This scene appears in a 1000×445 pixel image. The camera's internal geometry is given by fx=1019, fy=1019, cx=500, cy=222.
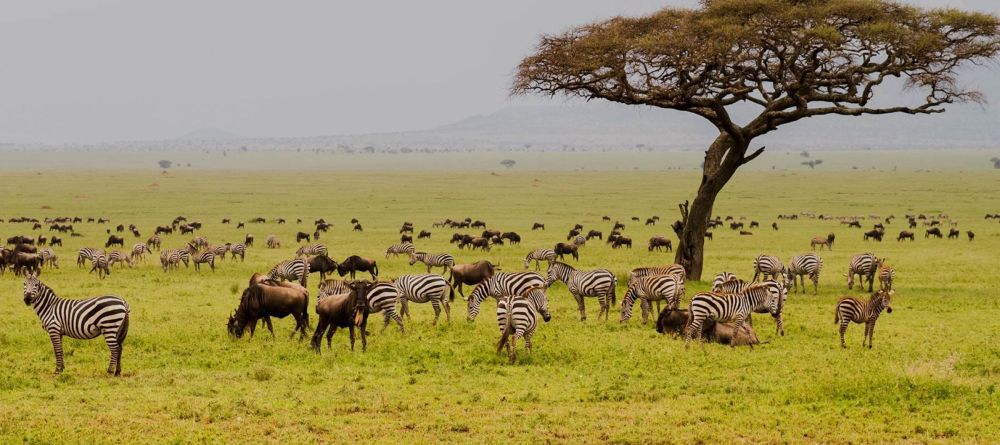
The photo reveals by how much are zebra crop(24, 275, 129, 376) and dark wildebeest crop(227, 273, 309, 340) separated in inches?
132

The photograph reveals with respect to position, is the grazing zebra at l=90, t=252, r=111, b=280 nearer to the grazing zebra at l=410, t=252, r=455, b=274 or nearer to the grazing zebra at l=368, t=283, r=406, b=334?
the grazing zebra at l=410, t=252, r=455, b=274

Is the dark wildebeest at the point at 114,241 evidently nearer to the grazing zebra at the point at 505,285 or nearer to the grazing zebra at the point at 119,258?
the grazing zebra at the point at 119,258

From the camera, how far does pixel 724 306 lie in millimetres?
19141

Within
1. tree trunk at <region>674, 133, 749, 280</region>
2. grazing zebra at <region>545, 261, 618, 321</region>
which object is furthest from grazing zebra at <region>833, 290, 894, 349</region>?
tree trunk at <region>674, 133, 749, 280</region>

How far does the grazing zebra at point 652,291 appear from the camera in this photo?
866 inches

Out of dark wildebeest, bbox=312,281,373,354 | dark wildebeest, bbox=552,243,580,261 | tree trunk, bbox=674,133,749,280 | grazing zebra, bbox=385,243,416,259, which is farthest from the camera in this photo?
grazing zebra, bbox=385,243,416,259

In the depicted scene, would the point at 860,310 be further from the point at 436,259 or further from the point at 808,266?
the point at 436,259

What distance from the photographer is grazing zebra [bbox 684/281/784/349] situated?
62.1 feet

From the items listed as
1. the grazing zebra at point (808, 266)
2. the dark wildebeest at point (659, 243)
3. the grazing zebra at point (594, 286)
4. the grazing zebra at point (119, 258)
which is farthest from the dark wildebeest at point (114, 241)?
the grazing zebra at point (808, 266)

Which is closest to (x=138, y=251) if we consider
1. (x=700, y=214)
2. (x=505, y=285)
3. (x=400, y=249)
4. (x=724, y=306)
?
(x=400, y=249)

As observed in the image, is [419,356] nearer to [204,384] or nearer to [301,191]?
[204,384]

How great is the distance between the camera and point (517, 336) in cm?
1817

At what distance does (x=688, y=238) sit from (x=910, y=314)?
8.76m

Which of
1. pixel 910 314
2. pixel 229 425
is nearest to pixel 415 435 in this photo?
pixel 229 425
